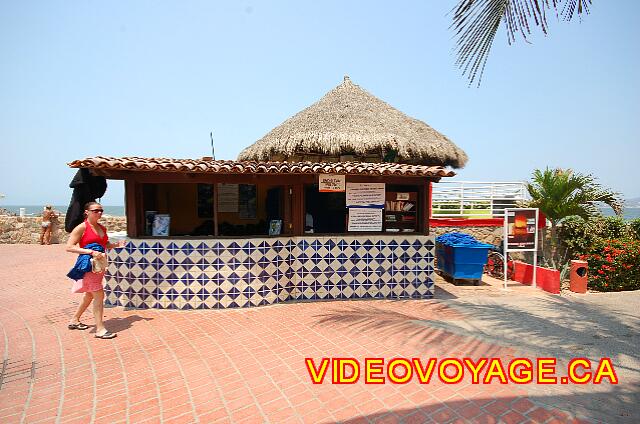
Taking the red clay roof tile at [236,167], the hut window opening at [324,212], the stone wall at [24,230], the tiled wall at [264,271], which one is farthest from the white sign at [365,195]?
the stone wall at [24,230]

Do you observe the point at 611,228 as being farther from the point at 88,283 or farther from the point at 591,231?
the point at 88,283

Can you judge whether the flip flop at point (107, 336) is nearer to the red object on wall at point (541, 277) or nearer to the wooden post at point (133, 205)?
the wooden post at point (133, 205)

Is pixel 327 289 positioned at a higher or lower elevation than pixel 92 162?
lower

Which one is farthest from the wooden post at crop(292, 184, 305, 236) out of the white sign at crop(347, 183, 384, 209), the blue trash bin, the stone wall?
the stone wall

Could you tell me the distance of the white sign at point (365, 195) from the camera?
6586 millimetres

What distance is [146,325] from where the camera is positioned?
520 centimetres

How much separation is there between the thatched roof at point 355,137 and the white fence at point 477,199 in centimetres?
104

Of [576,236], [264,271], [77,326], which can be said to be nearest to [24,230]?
[77,326]

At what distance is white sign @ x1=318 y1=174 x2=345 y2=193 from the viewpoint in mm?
6215

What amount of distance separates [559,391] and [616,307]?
440 centimetres

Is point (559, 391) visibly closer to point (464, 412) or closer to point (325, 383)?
point (464, 412)

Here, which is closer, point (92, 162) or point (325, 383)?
point (325, 383)

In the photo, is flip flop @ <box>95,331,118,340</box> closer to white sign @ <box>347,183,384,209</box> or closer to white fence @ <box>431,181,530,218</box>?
white sign @ <box>347,183,384,209</box>

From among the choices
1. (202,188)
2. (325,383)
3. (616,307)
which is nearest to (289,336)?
(325,383)
